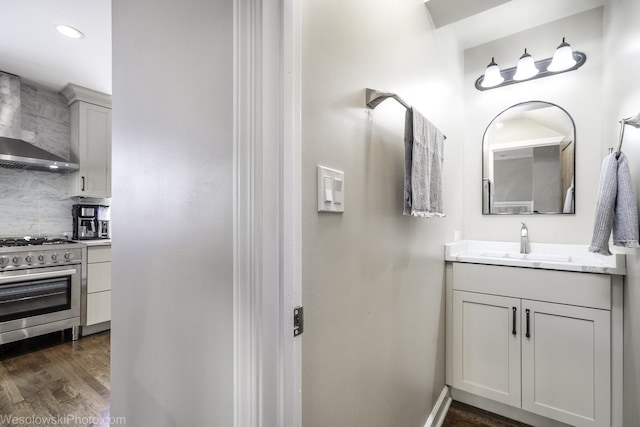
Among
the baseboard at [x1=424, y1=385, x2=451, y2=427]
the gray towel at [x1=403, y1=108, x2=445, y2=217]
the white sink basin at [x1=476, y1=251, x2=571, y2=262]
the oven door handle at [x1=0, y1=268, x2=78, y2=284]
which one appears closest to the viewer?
the gray towel at [x1=403, y1=108, x2=445, y2=217]

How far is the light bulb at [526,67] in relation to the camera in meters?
2.06

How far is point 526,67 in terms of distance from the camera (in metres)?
2.07

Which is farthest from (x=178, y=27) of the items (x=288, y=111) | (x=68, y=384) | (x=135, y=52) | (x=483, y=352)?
(x=68, y=384)

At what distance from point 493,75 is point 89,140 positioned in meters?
3.93

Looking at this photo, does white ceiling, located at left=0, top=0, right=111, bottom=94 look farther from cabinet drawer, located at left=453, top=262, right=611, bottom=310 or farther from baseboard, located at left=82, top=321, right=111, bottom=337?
cabinet drawer, located at left=453, top=262, right=611, bottom=310

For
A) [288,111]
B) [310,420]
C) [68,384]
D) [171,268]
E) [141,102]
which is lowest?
[68,384]

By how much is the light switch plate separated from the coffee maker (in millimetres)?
3622

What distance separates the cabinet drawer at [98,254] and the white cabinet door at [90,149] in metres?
0.61

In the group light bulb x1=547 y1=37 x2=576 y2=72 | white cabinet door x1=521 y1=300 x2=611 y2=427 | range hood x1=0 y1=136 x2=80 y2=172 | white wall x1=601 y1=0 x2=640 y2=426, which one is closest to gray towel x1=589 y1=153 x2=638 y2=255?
white wall x1=601 y1=0 x2=640 y2=426

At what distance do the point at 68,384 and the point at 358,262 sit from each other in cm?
243

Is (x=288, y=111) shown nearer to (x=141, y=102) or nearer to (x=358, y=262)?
(x=358, y=262)

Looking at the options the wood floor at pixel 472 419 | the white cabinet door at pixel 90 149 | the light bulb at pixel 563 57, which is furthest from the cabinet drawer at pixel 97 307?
the light bulb at pixel 563 57

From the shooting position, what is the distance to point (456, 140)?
2.19 m

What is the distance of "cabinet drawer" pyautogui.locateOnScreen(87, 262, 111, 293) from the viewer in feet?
9.65
